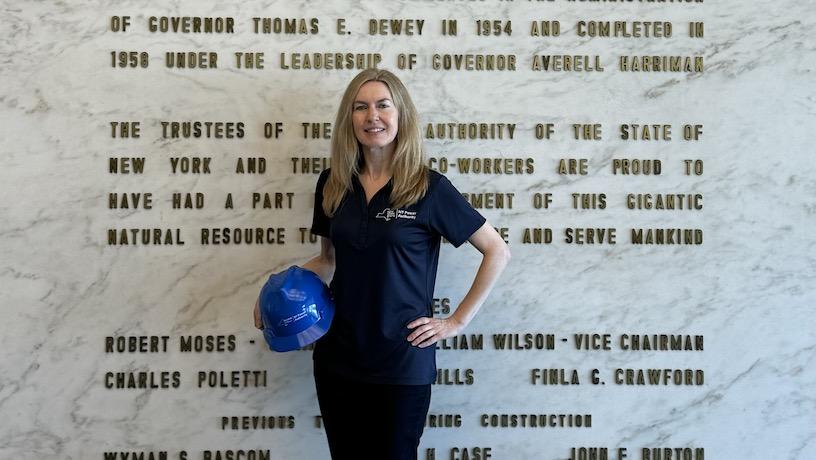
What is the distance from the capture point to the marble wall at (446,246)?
2.90m

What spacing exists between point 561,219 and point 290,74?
1414mm

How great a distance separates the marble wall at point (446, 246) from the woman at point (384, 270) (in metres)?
0.54

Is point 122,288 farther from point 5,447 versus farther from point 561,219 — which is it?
point 561,219

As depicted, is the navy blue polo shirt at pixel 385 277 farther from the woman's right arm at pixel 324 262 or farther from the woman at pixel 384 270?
the woman's right arm at pixel 324 262

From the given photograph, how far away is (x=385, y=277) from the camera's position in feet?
7.43

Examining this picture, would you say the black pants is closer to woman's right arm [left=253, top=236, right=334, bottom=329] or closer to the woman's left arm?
the woman's left arm

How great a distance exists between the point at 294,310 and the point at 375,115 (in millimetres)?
762

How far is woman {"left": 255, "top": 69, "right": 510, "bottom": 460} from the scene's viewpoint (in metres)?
2.24

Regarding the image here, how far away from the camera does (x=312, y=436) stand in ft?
9.59

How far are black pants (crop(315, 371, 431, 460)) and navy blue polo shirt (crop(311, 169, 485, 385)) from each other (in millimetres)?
40

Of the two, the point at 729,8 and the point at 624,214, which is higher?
the point at 729,8

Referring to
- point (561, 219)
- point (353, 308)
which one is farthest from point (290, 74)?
point (561, 219)

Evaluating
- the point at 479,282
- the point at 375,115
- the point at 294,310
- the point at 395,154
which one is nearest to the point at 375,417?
the point at 294,310

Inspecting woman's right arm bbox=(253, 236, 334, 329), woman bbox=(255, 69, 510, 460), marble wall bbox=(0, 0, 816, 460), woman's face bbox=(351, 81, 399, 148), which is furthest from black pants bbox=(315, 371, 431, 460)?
woman's face bbox=(351, 81, 399, 148)
